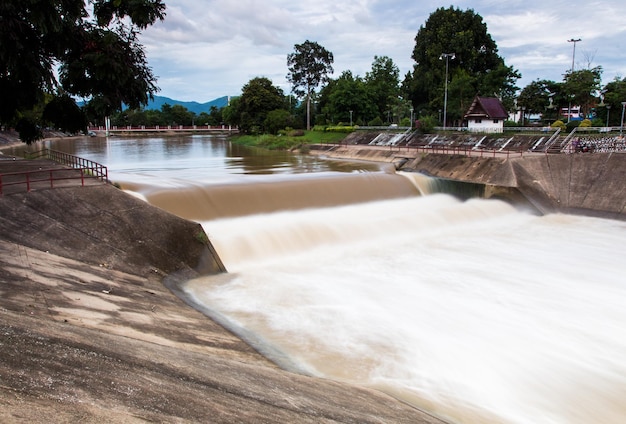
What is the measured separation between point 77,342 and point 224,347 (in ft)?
9.96

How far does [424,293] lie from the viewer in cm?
1324

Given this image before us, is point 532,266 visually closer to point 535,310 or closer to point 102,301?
point 535,310

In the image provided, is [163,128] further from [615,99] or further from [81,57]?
[81,57]

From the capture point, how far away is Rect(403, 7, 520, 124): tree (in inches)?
2473

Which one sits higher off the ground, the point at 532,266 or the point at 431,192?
the point at 431,192

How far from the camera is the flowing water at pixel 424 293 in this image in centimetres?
888

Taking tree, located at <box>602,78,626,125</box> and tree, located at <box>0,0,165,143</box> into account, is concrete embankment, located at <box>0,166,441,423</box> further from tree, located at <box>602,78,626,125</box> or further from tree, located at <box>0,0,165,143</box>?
tree, located at <box>602,78,626,125</box>

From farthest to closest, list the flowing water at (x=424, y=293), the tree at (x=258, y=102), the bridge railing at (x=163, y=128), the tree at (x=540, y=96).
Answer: the bridge railing at (x=163, y=128)
the tree at (x=258, y=102)
the tree at (x=540, y=96)
the flowing water at (x=424, y=293)

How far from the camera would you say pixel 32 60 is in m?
14.2

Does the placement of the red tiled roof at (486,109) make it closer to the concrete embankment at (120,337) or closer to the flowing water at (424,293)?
the flowing water at (424,293)

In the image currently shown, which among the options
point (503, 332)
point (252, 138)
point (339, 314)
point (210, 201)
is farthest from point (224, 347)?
point (252, 138)

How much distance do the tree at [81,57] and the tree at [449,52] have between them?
4775 cm

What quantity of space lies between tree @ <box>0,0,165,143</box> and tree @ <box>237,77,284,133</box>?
5320 centimetres

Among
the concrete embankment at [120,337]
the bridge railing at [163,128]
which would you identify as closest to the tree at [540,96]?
the concrete embankment at [120,337]
